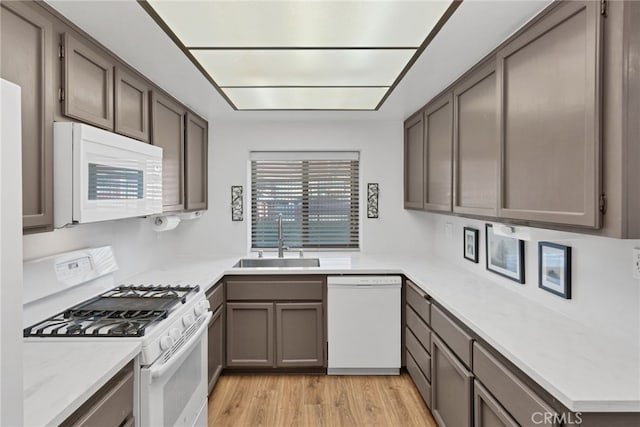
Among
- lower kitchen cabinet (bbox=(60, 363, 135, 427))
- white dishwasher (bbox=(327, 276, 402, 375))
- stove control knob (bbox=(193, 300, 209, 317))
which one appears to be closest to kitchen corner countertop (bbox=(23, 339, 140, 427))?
lower kitchen cabinet (bbox=(60, 363, 135, 427))

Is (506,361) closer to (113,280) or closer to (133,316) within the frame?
(133,316)

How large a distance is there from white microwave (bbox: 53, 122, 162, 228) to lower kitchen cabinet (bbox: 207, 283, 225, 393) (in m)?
1.05

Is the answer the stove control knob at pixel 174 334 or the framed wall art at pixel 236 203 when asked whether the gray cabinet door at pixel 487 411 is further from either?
the framed wall art at pixel 236 203

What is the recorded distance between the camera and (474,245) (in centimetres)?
299

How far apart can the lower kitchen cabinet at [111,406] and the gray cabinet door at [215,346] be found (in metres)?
1.28

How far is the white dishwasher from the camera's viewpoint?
318 centimetres

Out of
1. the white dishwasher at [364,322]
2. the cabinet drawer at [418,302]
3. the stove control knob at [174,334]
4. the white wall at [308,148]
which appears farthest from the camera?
the white wall at [308,148]

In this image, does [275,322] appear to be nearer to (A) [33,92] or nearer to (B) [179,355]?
(B) [179,355]

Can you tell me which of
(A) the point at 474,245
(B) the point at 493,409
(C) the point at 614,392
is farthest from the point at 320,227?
(C) the point at 614,392

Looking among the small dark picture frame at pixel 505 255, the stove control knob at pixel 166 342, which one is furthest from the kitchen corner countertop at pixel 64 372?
the small dark picture frame at pixel 505 255

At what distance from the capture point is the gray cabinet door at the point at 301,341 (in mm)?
3211

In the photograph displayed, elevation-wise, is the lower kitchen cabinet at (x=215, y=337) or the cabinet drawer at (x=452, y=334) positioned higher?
the cabinet drawer at (x=452, y=334)

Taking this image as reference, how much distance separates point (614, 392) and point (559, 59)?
1150 millimetres

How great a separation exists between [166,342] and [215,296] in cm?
118
